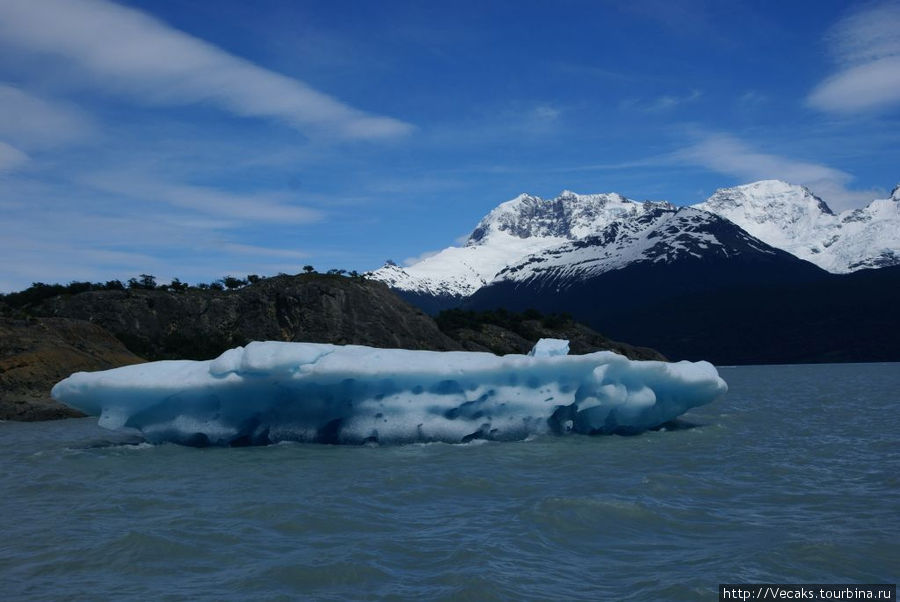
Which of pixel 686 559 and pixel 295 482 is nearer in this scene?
pixel 686 559

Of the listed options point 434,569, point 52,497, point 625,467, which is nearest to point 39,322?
point 52,497

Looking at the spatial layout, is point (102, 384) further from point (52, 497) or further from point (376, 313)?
point (376, 313)

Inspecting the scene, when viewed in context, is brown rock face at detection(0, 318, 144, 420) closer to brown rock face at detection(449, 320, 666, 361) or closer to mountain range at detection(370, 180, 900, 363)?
brown rock face at detection(449, 320, 666, 361)

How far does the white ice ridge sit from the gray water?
642 millimetres

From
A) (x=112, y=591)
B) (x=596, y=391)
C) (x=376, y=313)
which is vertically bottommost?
(x=112, y=591)

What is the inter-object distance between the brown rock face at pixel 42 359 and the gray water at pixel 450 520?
362 inches

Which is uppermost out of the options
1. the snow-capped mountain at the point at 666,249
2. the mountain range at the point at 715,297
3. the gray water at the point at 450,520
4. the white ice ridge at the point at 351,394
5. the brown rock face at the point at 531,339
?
the snow-capped mountain at the point at 666,249

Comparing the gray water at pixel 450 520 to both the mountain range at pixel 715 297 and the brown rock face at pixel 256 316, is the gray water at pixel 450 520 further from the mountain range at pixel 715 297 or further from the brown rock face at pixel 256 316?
the mountain range at pixel 715 297

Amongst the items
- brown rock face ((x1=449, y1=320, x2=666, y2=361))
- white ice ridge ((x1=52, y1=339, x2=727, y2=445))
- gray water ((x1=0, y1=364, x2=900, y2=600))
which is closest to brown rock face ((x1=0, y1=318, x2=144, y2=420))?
white ice ridge ((x1=52, y1=339, x2=727, y2=445))

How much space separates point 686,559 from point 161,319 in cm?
3321

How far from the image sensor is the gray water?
22.5ft

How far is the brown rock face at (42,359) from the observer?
907 inches

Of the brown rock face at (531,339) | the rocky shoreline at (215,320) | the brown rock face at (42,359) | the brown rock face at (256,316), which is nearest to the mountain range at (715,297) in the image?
the brown rock face at (531,339)

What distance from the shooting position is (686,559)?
24.1 feet
